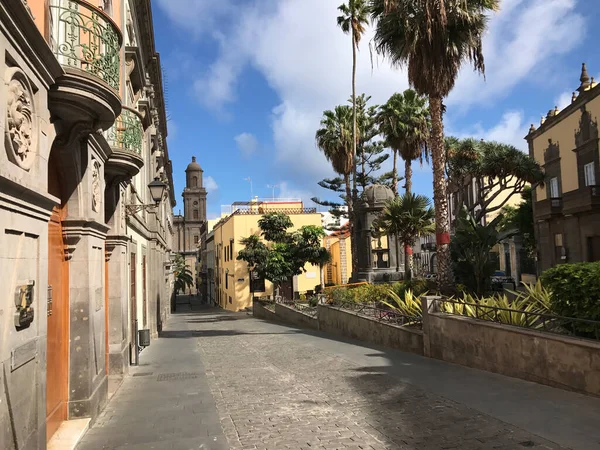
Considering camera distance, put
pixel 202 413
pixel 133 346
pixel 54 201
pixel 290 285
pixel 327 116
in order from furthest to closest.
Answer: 1. pixel 290 285
2. pixel 327 116
3. pixel 133 346
4. pixel 202 413
5. pixel 54 201

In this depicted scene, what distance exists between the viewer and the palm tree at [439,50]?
14.1 m

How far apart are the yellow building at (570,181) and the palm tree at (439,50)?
54.2ft

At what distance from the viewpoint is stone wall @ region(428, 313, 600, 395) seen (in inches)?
264

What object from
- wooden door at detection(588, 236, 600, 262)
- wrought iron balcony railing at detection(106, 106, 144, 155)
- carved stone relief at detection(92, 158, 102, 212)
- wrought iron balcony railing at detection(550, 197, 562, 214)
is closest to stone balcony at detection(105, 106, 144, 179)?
wrought iron balcony railing at detection(106, 106, 144, 155)

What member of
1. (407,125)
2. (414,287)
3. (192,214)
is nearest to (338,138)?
(407,125)

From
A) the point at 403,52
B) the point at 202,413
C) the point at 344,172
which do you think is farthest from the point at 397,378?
the point at 344,172

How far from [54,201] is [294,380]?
230 inches

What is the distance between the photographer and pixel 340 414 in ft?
21.2

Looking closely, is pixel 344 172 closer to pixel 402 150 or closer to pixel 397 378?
pixel 402 150

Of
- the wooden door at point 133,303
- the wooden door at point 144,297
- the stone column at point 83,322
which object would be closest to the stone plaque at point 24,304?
the stone column at point 83,322

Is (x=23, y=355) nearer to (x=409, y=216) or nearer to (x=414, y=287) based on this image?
(x=414, y=287)

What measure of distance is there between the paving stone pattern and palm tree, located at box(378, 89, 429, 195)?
67.7 ft

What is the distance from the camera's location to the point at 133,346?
12.2 metres

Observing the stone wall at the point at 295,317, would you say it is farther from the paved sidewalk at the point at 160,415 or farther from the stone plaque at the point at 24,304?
the stone plaque at the point at 24,304
